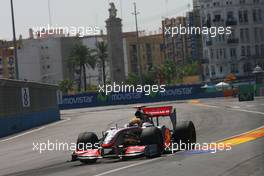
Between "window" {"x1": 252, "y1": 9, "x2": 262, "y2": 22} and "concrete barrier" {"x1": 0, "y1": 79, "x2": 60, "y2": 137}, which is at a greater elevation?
"window" {"x1": 252, "y1": 9, "x2": 262, "y2": 22}

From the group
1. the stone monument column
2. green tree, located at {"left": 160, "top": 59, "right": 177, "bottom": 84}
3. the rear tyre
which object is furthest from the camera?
green tree, located at {"left": 160, "top": 59, "right": 177, "bottom": 84}

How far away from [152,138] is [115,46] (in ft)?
307

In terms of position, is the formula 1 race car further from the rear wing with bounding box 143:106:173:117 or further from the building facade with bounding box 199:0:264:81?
the building facade with bounding box 199:0:264:81

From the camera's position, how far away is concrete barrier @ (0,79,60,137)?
1502 inches

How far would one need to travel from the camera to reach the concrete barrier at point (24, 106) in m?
38.2

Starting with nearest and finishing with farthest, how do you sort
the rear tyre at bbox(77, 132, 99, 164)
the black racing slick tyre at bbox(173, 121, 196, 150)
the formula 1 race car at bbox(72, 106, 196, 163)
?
the formula 1 race car at bbox(72, 106, 196, 163) → the rear tyre at bbox(77, 132, 99, 164) → the black racing slick tyre at bbox(173, 121, 196, 150)

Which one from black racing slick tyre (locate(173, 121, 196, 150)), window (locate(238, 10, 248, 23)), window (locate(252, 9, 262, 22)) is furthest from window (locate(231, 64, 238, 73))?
black racing slick tyre (locate(173, 121, 196, 150))

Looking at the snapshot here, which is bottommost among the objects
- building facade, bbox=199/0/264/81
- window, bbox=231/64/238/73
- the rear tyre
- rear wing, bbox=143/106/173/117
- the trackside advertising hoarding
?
the trackside advertising hoarding

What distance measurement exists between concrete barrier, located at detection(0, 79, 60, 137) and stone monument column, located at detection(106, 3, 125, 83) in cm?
5690

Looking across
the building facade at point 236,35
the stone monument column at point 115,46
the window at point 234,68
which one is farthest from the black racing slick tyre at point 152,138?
the stone monument column at point 115,46

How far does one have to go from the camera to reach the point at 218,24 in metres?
68.1

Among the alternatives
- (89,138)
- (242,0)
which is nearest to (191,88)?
(242,0)

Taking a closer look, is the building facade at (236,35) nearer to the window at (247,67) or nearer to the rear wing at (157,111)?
the window at (247,67)

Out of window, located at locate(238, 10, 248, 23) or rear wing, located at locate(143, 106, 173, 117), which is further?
window, located at locate(238, 10, 248, 23)
